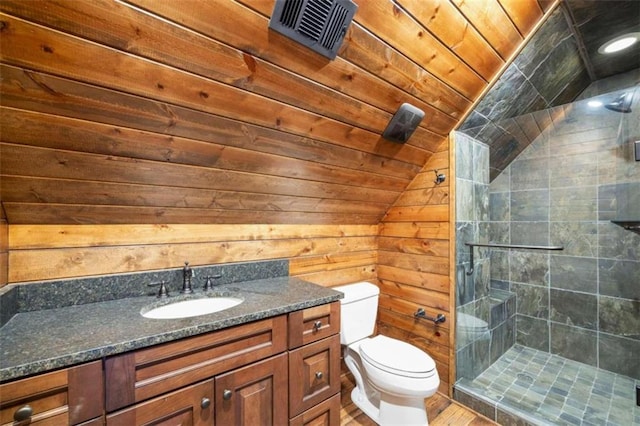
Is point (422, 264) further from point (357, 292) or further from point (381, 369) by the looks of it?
point (381, 369)

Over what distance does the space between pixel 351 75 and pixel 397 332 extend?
75.5 inches

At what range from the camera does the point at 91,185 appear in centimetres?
112

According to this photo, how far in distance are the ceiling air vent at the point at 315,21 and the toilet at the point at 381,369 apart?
4.68 feet

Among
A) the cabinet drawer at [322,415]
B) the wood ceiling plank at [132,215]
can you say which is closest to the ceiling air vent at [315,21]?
the wood ceiling plank at [132,215]

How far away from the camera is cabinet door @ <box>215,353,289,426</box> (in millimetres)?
1019

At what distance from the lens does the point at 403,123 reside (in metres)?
1.55

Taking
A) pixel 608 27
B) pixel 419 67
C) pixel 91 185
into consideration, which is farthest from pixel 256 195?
pixel 608 27

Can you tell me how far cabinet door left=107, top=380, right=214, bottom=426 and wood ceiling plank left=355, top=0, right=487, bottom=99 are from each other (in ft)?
4.91

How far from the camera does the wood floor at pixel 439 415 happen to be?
1644 millimetres

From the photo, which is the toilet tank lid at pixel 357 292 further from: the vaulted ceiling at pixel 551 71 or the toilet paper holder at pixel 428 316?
the vaulted ceiling at pixel 551 71

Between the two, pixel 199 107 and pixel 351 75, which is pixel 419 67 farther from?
pixel 199 107

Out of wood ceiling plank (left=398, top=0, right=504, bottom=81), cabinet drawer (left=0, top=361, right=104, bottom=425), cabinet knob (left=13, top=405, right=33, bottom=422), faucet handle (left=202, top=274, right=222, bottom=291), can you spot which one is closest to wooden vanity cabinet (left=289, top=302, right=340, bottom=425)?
faucet handle (left=202, top=274, right=222, bottom=291)

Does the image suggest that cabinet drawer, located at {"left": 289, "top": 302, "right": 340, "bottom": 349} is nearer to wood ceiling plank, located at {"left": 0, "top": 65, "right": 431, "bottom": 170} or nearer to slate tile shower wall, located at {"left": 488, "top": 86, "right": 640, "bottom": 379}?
wood ceiling plank, located at {"left": 0, "top": 65, "right": 431, "bottom": 170}

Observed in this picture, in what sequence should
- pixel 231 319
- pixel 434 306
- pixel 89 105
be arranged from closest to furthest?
pixel 89 105, pixel 231 319, pixel 434 306
